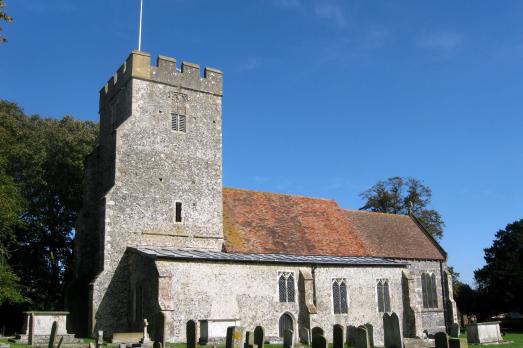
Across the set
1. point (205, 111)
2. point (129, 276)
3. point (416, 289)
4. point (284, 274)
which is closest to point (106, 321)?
point (129, 276)

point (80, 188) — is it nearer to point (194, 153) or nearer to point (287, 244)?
point (194, 153)

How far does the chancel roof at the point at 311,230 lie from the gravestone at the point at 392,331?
417 inches

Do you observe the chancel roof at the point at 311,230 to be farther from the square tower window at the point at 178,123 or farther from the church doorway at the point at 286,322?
the square tower window at the point at 178,123

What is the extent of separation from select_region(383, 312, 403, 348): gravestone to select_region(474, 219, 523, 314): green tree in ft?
82.9

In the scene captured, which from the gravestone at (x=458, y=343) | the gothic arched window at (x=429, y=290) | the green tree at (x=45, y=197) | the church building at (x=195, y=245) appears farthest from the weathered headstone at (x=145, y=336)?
the gothic arched window at (x=429, y=290)

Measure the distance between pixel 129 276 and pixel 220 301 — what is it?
430 cm

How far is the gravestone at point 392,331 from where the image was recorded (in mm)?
16016

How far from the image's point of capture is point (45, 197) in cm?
3359

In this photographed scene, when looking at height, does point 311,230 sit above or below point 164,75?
below

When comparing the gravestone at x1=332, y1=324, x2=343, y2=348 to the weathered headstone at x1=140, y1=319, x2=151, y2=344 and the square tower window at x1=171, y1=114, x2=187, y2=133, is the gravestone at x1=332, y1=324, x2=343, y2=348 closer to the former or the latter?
the weathered headstone at x1=140, y1=319, x2=151, y2=344

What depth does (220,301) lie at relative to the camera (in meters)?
22.8

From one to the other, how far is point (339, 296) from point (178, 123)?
466 inches

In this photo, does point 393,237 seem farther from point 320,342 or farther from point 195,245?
point 320,342

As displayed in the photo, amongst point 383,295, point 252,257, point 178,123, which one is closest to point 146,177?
point 178,123
